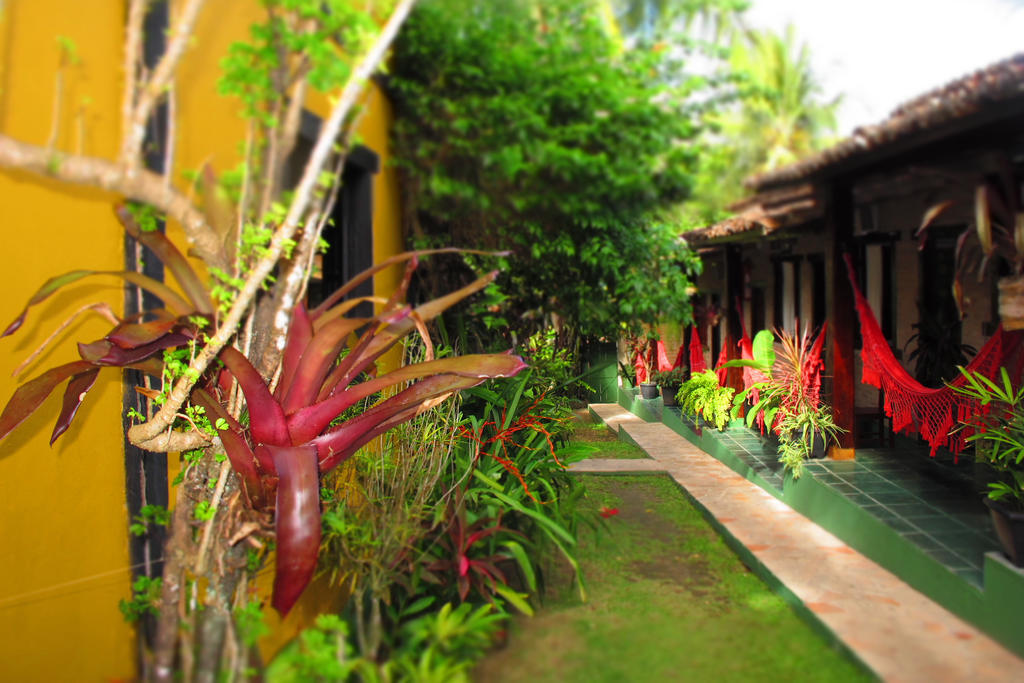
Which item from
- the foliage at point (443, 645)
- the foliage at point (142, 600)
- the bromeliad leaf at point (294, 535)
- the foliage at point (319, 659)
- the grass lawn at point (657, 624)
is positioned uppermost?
the bromeliad leaf at point (294, 535)

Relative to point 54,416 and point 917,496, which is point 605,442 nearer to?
point 917,496

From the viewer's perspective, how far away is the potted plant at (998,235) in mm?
2340

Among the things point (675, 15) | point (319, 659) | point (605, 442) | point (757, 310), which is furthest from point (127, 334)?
point (757, 310)

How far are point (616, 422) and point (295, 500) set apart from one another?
5601 mm

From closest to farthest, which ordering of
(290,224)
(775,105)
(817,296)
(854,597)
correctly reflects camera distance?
1. (290,224)
2. (775,105)
3. (854,597)
4. (817,296)

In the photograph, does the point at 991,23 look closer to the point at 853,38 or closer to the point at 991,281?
the point at 853,38

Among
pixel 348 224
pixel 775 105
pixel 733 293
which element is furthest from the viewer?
pixel 733 293

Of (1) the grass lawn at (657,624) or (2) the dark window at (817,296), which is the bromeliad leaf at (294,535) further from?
(2) the dark window at (817,296)

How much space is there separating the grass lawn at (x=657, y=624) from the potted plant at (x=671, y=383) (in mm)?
4648

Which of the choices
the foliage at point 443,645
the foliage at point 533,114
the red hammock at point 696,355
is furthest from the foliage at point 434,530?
the red hammock at point 696,355

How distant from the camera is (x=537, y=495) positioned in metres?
3.27

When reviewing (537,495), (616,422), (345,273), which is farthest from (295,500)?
(616,422)

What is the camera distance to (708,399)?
640cm

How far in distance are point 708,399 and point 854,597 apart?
349 cm
